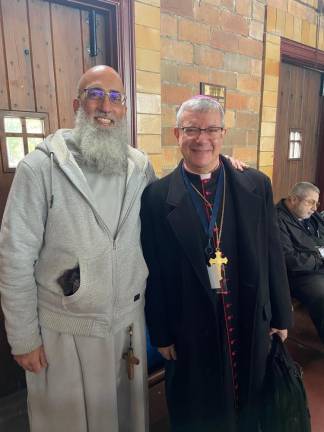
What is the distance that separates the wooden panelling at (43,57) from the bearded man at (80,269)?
52cm

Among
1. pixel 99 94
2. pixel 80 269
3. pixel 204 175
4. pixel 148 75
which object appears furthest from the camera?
pixel 148 75

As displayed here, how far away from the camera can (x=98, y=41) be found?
1.83 metres

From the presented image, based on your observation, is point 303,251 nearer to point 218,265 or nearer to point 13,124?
point 218,265

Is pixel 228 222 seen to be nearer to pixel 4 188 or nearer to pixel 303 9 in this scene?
pixel 4 188

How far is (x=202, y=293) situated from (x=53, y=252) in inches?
23.1

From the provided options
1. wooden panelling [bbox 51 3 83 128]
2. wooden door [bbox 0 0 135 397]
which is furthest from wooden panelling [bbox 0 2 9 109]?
wooden panelling [bbox 51 3 83 128]

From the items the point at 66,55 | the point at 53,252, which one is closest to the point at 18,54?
the point at 66,55

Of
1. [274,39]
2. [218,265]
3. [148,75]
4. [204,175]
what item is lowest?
[218,265]

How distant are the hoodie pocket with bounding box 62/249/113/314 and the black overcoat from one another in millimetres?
227

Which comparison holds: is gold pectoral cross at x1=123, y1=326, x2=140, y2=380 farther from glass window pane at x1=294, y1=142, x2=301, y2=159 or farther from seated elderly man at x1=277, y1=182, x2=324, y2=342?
glass window pane at x1=294, y1=142, x2=301, y2=159

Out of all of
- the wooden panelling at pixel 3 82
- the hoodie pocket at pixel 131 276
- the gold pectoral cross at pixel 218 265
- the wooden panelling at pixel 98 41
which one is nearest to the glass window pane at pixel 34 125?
the wooden panelling at pixel 3 82

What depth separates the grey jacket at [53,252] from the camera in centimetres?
112

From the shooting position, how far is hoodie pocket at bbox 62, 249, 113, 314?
Result: 1.13 m

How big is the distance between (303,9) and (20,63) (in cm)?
257
